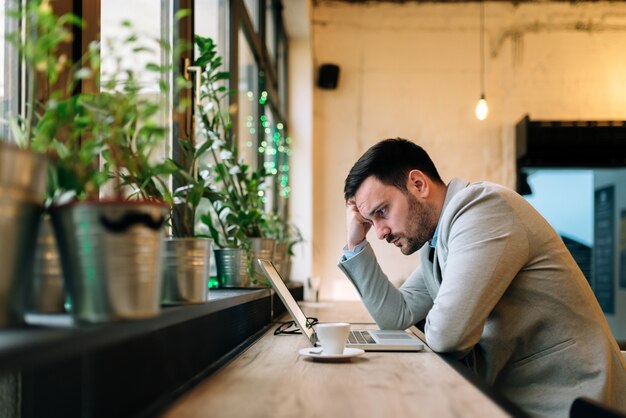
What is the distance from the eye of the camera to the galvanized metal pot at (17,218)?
2.69ft

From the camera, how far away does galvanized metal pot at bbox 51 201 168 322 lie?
92cm

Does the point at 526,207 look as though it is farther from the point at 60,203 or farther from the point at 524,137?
the point at 524,137

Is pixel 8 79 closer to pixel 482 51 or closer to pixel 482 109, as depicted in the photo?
pixel 482 109

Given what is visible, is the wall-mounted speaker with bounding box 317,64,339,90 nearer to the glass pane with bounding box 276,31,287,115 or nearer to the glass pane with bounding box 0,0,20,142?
the glass pane with bounding box 276,31,287,115

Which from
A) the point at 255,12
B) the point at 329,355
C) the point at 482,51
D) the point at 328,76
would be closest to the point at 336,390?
the point at 329,355

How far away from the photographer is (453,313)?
1.80 metres

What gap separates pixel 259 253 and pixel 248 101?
159cm

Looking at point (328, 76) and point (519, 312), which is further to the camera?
point (328, 76)

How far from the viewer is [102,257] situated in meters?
0.92

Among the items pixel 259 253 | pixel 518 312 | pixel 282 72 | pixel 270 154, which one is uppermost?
pixel 282 72

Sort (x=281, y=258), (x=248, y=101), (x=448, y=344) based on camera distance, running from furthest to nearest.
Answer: (x=248, y=101) → (x=281, y=258) → (x=448, y=344)

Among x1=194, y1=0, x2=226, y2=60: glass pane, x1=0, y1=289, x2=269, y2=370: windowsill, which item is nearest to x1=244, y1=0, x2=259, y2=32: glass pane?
x1=194, y1=0, x2=226, y2=60: glass pane

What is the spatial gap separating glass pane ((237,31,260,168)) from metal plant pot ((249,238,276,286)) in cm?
99

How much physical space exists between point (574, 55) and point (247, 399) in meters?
6.43
